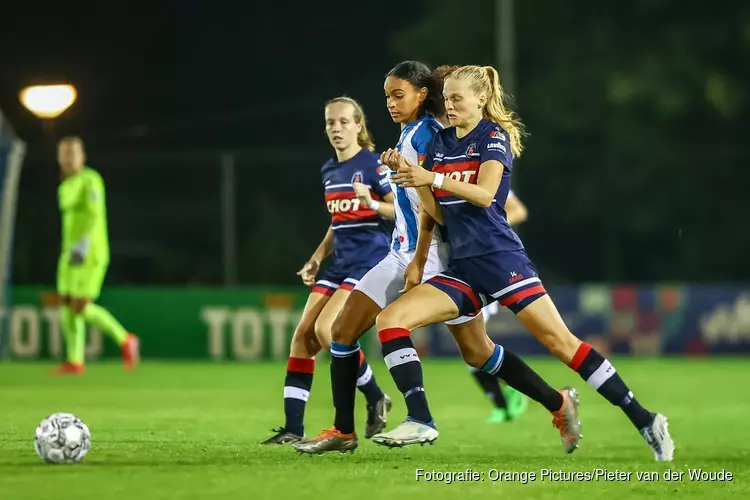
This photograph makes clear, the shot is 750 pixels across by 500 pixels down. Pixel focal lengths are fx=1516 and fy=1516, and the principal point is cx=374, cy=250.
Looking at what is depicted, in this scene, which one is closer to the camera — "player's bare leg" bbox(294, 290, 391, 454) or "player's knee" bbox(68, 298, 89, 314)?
"player's bare leg" bbox(294, 290, 391, 454)

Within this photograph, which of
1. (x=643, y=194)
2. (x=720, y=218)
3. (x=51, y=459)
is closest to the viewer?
(x=51, y=459)

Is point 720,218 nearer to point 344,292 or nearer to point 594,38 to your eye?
point 594,38

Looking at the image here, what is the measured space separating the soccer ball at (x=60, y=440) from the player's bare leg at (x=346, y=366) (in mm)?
1264

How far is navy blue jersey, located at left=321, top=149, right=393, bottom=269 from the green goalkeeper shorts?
682cm

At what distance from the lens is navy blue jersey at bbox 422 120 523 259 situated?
25.9 ft

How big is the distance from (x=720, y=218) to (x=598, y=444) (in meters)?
13.5

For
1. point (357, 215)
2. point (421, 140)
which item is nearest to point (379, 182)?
point (357, 215)

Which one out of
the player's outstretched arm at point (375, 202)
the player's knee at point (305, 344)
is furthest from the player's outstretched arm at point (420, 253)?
the player's knee at point (305, 344)

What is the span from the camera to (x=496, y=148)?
25.7 feet

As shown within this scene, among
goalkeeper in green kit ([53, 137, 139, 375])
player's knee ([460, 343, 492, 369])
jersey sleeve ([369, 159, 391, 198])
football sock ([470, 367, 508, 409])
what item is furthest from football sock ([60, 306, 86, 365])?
player's knee ([460, 343, 492, 369])

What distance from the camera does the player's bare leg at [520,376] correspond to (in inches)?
330

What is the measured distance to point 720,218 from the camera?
22484mm

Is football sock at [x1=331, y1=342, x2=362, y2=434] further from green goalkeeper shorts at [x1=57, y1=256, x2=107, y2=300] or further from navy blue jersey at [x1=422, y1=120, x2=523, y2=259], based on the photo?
green goalkeeper shorts at [x1=57, y1=256, x2=107, y2=300]

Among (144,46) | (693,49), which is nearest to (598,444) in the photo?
(693,49)
